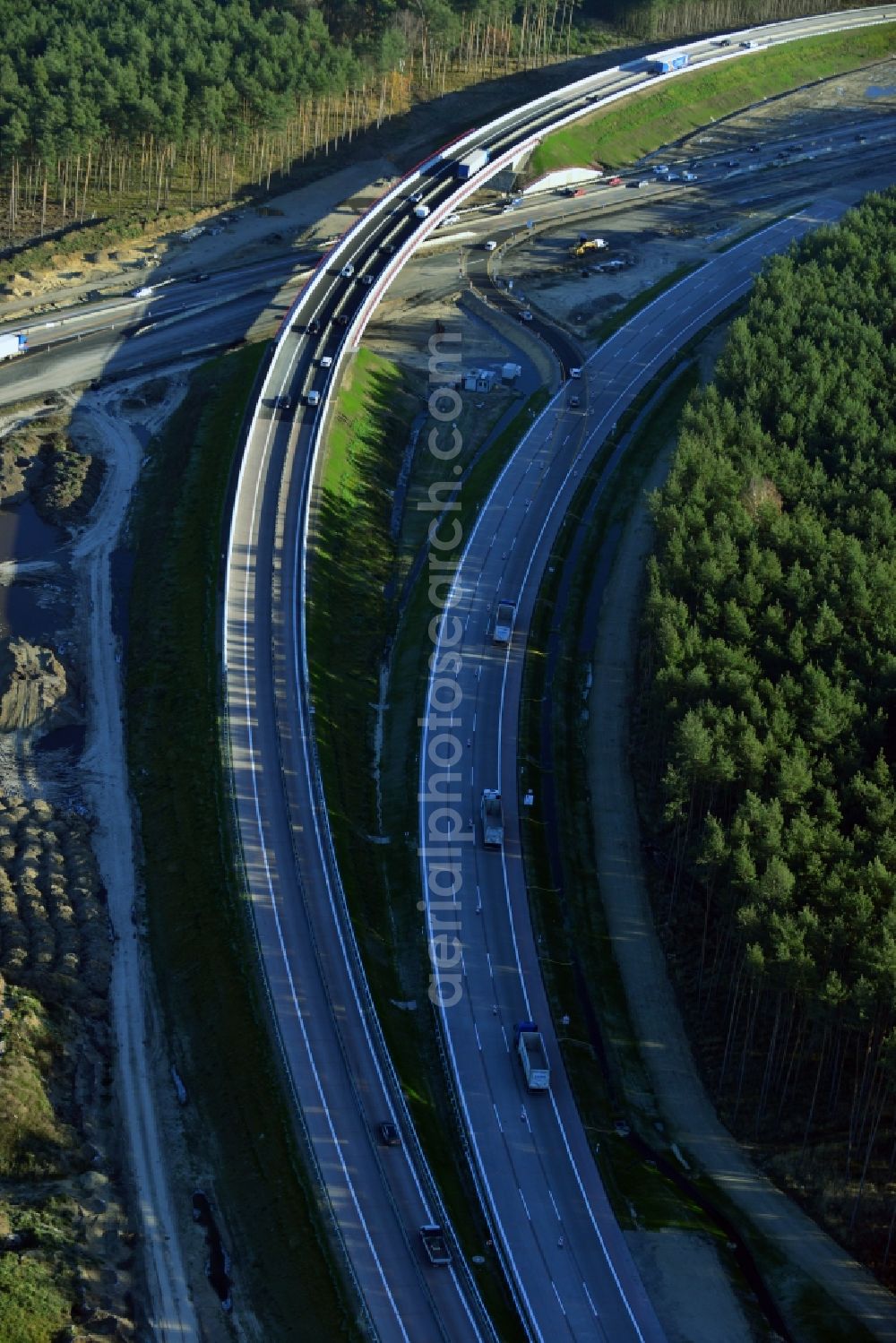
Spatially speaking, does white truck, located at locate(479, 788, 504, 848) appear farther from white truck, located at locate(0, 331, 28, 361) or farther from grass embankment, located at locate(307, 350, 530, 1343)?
white truck, located at locate(0, 331, 28, 361)

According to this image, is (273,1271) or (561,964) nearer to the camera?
(273,1271)

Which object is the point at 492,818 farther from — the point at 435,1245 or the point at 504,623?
the point at 435,1245

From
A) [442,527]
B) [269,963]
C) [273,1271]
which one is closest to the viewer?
[273,1271]

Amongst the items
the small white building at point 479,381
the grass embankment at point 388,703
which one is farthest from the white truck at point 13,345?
the small white building at point 479,381

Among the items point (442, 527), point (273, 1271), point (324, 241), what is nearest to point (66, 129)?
point (324, 241)

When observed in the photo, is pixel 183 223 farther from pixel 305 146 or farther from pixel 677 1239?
pixel 677 1239

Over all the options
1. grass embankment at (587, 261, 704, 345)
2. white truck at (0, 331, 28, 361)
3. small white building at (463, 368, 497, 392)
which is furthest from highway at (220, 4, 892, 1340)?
white truck at (0, 331, 28, 361)

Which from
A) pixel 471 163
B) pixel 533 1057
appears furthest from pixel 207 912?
pixel 471 163
